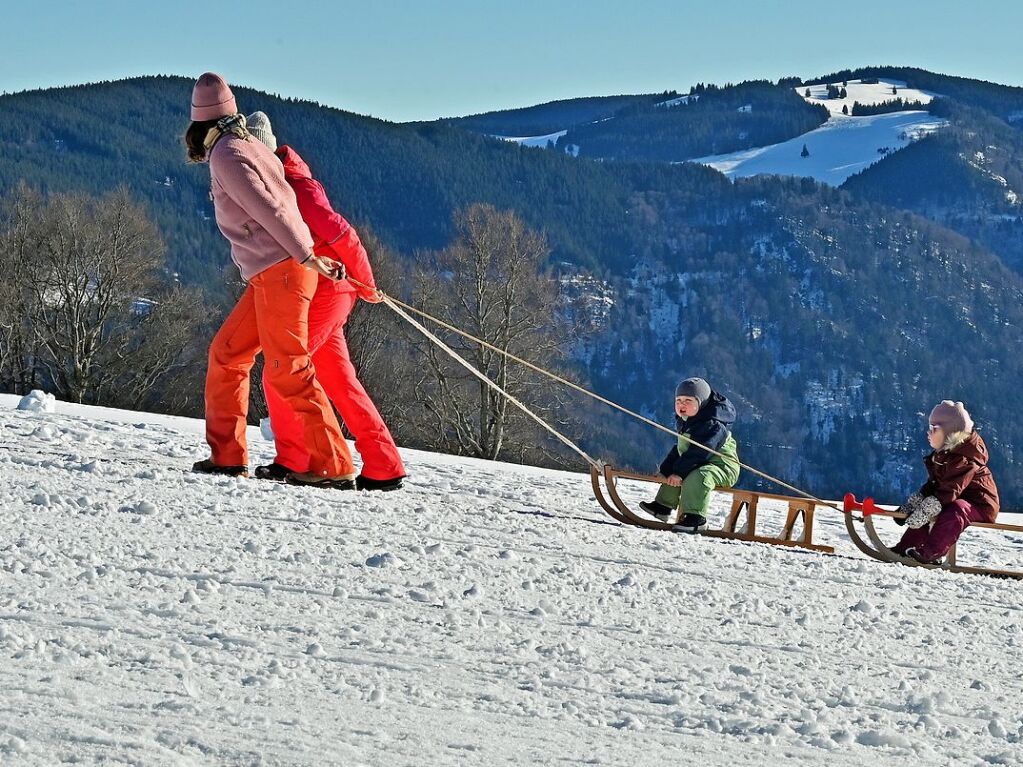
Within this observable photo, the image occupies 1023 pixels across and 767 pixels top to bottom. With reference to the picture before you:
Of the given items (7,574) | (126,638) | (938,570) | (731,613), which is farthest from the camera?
(938,570)

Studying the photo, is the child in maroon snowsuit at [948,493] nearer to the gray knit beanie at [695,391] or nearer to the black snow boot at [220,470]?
the gray knit beanie at [695,391]

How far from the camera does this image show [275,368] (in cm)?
645

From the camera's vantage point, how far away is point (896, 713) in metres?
3.48

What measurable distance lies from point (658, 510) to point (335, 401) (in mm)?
2074

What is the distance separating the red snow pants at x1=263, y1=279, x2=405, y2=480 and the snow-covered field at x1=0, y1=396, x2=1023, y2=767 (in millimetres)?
561

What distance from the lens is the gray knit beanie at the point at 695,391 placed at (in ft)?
25.0

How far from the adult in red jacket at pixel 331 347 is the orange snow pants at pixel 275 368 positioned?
11 cm

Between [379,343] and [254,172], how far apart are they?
119 feet

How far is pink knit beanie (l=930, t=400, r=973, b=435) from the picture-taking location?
711 cm

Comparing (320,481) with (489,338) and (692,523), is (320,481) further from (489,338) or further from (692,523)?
(489,338)

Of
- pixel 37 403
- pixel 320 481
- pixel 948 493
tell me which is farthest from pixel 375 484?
pixel 37 403

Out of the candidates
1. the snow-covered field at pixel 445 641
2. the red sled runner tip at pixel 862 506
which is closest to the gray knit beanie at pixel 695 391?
the red sled runner tip at pixel 862 506

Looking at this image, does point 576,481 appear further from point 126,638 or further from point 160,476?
point 126,638

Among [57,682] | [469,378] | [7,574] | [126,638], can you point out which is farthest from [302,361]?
[469,378]
